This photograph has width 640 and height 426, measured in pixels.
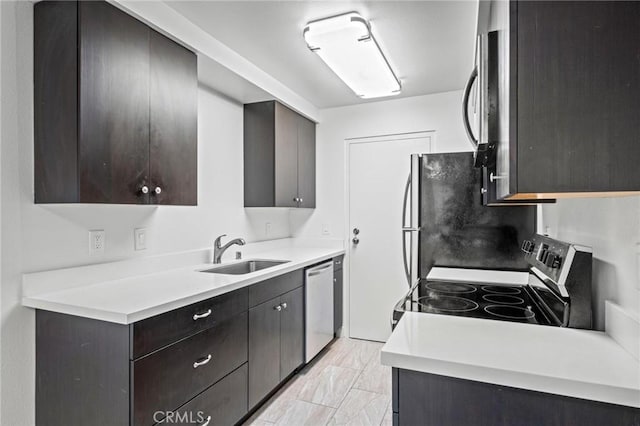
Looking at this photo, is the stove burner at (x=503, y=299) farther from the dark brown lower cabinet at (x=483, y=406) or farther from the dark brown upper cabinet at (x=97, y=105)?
the dark brown upper cabinet at (x=97, y=105)

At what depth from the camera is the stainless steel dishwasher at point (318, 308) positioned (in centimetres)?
280

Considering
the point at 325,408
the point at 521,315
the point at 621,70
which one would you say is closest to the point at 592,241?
the point at 521,315

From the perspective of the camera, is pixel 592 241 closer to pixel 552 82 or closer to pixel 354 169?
pixel 552 82

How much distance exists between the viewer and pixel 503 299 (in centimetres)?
152

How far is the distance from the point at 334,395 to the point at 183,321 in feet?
4.45

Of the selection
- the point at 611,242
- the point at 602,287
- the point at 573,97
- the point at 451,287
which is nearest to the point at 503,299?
the point at 451,287

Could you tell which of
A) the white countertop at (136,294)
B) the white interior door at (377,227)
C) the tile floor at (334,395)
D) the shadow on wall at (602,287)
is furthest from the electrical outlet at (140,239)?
the shadow on wall at (602,287)

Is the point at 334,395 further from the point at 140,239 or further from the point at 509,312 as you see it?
the point at 140,239

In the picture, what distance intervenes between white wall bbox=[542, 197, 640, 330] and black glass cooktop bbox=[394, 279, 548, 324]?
9.3 inches

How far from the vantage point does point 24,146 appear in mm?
1508

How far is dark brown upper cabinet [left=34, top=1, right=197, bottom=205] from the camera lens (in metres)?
1.44

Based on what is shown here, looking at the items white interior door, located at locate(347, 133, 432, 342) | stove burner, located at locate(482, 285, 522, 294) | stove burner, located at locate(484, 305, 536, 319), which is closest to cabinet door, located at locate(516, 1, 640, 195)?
stove burner, located at locate(484, 305, 536, 319)

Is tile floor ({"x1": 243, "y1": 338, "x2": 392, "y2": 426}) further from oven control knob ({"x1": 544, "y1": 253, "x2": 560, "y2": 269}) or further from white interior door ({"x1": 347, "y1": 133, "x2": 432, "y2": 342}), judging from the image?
oven control knob ({"x1": 544, "y1": 253, "x2": 560, "y2": 269})

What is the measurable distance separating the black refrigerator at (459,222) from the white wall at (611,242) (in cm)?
66
